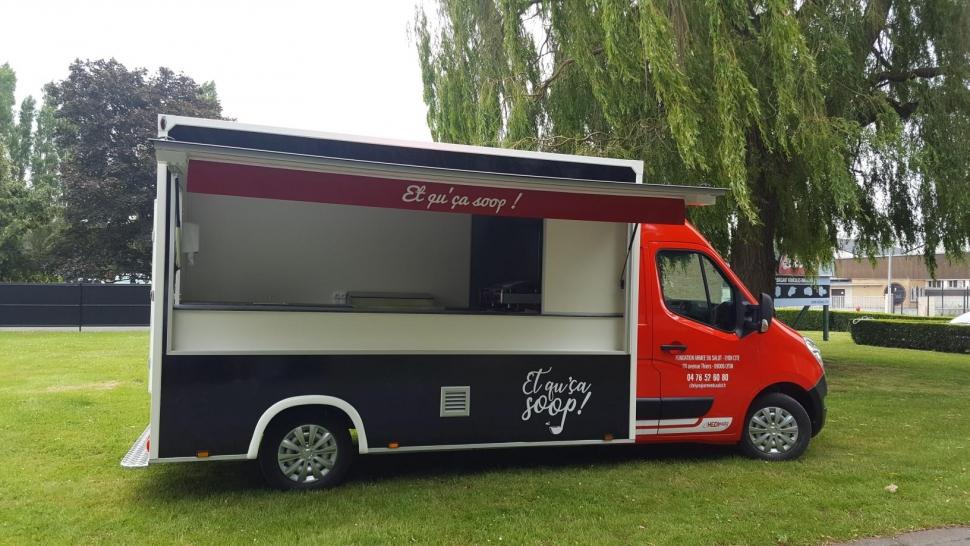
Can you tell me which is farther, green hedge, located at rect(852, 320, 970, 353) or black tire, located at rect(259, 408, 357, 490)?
green hedge, located at rect(852, 320, 970, 353)

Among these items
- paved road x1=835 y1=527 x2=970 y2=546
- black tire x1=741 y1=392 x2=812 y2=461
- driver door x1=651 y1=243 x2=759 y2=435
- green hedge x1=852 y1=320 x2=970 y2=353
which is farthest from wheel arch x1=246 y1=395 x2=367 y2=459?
green hedge x1=852 y1=320 x2=970 y2=353

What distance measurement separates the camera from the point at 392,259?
720 centimetres

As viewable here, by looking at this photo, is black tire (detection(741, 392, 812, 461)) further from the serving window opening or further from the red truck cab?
the serving window opening

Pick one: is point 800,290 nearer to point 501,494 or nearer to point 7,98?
point 501,494

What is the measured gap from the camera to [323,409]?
5145 mm

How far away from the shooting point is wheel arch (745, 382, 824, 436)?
627 centimetres

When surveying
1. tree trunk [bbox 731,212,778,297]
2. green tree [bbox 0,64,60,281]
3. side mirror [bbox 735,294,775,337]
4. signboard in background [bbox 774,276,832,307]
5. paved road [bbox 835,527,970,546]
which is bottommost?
paved road [bbox 835,527,970,546]

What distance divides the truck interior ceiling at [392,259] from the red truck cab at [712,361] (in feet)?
1.53

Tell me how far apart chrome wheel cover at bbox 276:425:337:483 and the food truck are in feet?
0.05

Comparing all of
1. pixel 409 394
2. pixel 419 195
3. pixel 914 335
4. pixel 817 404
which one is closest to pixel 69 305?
pixel 409 394

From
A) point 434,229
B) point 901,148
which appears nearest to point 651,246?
point 434,229

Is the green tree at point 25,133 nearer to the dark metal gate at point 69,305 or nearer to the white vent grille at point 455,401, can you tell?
the dark metal gate at point 69,305

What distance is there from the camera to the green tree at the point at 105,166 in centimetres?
2964

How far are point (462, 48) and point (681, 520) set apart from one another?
8.79 meters
